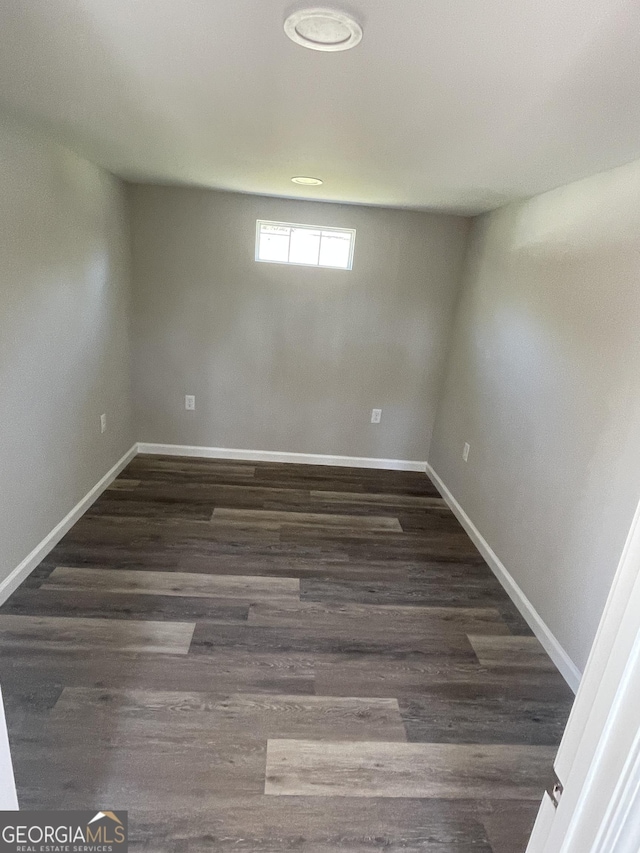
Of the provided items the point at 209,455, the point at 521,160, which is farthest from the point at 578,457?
the point at 209,455

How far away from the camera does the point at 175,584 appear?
2385mm

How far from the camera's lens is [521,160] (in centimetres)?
190

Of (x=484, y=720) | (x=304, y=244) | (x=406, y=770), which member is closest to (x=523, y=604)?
(x=484, y=720)

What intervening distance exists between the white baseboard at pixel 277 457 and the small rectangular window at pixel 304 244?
59.0 inches

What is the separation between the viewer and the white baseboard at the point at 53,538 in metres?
2.18

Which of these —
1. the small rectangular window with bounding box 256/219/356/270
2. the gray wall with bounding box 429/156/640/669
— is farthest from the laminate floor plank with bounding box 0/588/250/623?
the small rectangular window with bounding box 256/219/356/270

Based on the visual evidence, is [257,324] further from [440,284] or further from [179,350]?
[440,284]

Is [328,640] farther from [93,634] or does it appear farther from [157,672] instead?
[93,634]

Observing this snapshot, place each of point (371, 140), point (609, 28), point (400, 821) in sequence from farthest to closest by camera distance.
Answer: point (371, 140) < point (400, 821) < point (609, 28)

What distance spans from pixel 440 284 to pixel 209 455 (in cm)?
225

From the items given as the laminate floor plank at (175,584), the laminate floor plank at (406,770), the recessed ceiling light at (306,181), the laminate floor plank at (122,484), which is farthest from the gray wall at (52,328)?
the laminate floor plank at (406,770)

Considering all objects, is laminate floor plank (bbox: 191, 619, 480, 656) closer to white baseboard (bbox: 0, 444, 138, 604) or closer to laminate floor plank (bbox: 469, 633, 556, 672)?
laminate floor plank (bbox: 469, 633, 556, 672)

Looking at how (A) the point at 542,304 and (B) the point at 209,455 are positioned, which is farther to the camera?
(B) the point at 209,455
